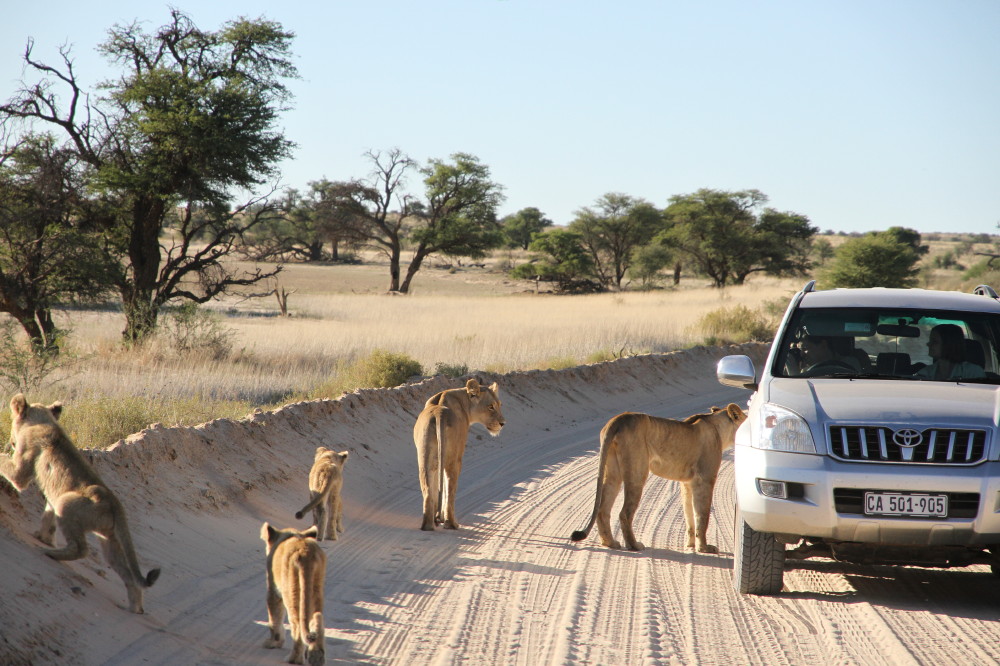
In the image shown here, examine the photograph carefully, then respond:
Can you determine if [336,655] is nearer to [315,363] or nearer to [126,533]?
[126,533]

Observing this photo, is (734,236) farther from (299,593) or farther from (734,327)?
(299,593)

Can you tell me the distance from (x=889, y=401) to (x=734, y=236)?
5448 centimetres

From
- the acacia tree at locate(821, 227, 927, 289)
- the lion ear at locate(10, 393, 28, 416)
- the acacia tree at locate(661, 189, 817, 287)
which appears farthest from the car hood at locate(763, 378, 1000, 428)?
the acacia tree at locate(661, 189, 817, 287)

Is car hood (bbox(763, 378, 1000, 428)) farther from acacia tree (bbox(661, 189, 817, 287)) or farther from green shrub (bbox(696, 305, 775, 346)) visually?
acacia tree (bbox(661, 189, 817, 287))

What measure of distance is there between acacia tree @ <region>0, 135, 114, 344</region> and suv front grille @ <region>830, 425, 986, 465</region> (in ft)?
53.8

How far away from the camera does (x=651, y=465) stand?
7.60 m

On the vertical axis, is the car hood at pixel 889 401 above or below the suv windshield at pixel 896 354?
below

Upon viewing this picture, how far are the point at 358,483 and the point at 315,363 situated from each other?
935 centimetres

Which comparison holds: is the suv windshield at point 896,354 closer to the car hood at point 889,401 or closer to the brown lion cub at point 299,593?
the car hood at point 889,401

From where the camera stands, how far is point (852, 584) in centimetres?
663

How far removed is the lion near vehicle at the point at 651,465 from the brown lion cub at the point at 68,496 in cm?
356

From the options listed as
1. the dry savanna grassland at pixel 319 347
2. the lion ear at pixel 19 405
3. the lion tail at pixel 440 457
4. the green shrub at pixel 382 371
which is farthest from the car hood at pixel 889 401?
the green shrub at pixel 382 371

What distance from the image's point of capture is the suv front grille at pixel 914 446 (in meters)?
5.56

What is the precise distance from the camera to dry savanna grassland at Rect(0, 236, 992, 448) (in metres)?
11.8
